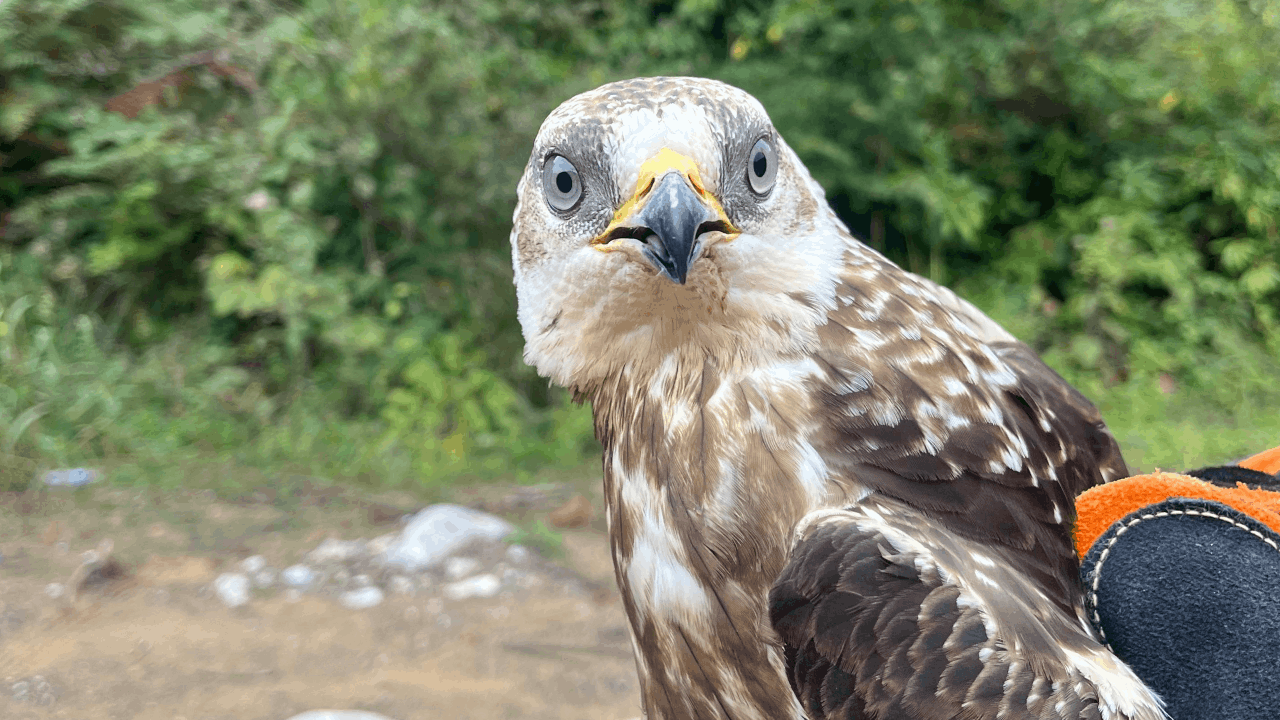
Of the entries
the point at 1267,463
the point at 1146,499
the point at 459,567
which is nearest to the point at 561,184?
the point at 1146,499

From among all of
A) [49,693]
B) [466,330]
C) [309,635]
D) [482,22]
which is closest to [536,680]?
[309,635]

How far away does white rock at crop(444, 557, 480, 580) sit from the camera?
4188 mm

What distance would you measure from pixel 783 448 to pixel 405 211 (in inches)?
A: 176

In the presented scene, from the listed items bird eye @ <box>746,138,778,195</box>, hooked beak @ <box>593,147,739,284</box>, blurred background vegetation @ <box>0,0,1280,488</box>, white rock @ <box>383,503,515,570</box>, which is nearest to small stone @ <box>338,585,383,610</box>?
white rock @ <box>383,503,515,570</box>

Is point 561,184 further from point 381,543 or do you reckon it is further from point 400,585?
point 381,543

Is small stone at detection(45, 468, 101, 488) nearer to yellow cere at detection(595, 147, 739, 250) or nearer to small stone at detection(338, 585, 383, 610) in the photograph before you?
small stone at detection(338, 585, 383, 610)

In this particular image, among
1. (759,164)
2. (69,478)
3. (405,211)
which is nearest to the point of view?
(759,164)

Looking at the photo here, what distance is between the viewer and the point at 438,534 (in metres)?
4.36

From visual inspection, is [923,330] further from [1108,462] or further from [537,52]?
[537,52]

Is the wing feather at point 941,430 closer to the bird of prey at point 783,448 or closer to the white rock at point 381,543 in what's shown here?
the bird of prey at point 783,448

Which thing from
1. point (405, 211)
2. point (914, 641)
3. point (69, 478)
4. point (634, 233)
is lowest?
point (69, 478)

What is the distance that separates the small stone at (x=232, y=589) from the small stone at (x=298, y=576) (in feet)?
0.56

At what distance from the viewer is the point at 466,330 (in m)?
5.70

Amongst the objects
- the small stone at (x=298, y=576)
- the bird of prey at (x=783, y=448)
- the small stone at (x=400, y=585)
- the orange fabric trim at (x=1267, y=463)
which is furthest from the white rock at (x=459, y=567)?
the orange fabric trim at (x=1267, y=463)
